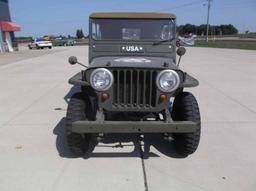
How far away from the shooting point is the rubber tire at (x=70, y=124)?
13.2ft

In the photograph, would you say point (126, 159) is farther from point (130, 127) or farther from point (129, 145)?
point (130, 127)

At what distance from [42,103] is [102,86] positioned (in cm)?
395

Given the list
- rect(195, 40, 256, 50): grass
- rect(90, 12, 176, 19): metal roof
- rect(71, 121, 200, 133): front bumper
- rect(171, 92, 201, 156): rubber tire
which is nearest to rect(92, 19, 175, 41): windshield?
rect(90, 12, 176, 19): metal roof

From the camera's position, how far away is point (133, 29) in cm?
513

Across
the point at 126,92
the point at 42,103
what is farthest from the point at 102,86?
the point at 42,103

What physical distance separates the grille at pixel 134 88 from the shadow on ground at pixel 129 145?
0.75 meters

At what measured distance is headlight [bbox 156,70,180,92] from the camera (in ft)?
12.5

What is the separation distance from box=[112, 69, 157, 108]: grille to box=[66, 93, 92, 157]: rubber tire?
47 cm

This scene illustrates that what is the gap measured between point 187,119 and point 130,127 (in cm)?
85

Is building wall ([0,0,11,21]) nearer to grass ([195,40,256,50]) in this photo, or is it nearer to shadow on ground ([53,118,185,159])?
grass ([195,40,256,50])

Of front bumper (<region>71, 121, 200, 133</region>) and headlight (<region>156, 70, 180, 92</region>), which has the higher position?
headlight (<region>156, 70, 180, 92</region>)

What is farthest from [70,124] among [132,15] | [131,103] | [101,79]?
[132,15]

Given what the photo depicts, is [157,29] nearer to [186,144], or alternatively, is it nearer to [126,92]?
[126,92]

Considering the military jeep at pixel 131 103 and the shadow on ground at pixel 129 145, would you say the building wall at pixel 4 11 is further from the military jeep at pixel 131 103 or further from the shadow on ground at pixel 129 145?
the military jeep at pixel 131 103
